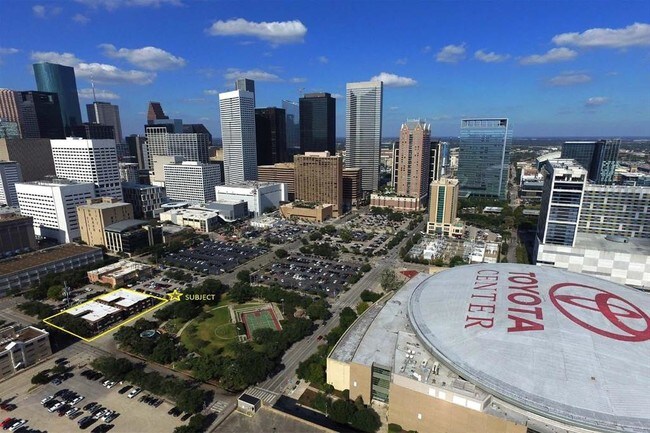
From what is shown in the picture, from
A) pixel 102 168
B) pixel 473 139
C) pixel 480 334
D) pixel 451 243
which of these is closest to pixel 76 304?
pixel 102 168

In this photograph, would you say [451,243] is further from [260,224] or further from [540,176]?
[540,176]

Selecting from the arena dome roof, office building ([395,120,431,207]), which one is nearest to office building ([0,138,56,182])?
office building ([395,120,431,207])

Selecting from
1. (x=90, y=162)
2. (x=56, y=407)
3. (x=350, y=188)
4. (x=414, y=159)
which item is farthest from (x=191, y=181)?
(x=56, y=407)

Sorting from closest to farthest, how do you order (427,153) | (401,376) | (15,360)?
(401,376)
(15,360)
(427,153)

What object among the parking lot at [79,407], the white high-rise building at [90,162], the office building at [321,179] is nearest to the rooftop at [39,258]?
A: the white high-rise building at [90,162]

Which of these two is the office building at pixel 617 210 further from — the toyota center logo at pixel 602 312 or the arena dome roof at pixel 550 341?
the toyota center logo at pixel 602 312

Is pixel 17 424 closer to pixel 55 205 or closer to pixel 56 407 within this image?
pixel 56 407
